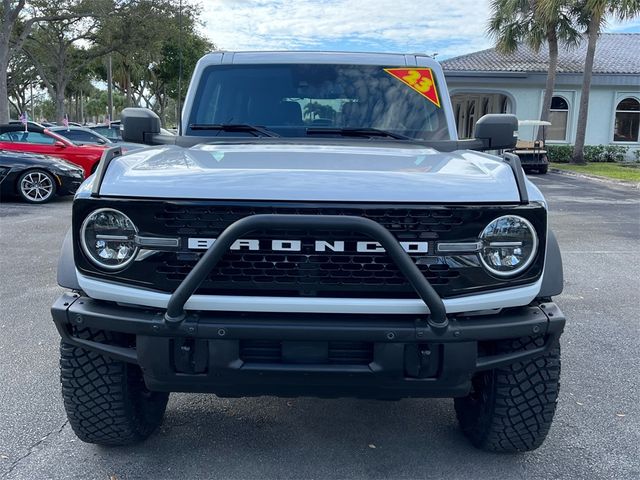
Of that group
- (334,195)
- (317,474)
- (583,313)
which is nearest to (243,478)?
(317,474)

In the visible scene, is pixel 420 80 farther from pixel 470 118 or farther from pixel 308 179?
pixel 470 118

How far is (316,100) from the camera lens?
3916 millimetres

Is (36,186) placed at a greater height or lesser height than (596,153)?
greater

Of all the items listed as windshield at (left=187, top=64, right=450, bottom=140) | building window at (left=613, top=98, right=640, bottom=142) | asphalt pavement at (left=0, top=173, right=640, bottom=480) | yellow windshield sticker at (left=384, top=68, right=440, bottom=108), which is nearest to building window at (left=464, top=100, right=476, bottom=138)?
building window at (left=613, top=98, right=640, bottom=142)

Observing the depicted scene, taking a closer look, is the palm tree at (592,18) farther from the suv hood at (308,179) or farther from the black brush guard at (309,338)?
the black brush guard at (309,338)

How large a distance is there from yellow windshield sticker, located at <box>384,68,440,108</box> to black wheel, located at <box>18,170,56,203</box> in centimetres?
962

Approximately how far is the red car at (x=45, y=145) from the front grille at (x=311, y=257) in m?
12.0

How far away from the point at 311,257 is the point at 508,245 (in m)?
0.79

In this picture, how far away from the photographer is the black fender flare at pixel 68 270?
8.41 feet

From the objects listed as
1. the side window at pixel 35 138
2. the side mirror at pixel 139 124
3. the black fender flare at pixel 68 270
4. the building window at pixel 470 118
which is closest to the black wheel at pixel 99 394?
the black fender flare at pixel 68 270

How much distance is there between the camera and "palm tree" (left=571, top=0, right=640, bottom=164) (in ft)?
64.9

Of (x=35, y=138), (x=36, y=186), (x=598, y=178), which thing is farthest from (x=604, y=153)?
(x=36, y=186)

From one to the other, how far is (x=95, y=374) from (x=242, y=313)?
0.85 meters

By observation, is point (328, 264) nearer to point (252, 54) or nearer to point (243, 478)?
point (243, 478)
